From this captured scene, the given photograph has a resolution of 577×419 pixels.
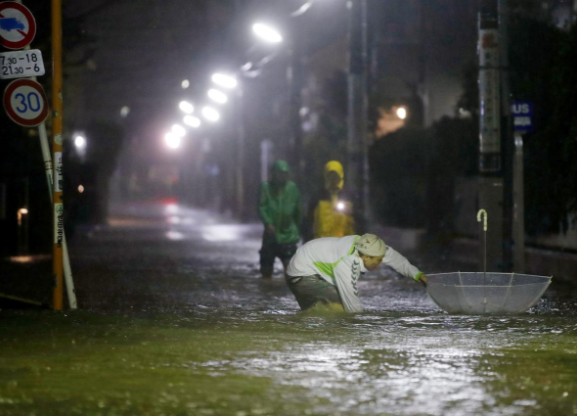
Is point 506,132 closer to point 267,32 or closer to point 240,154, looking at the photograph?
point 267,32

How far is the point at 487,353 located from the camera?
8086 mm

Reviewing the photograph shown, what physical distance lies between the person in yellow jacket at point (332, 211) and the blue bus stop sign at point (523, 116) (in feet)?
12.8

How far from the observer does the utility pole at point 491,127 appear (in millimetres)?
16344

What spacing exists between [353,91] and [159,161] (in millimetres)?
109511

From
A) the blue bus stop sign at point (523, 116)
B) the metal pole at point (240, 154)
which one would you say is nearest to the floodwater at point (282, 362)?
the blue bus stop sign at point (523, 116)

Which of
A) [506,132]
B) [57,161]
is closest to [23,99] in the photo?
[57,161]

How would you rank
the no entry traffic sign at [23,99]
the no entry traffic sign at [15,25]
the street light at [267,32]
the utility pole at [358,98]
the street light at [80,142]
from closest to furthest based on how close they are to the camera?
1. the no entry traffic sign at [15,25]
2. the no entry traffic sign at [23,99]
3. the utility pole at [358,98]
4. the street light at [267,32]
5. the street light at [80,142]

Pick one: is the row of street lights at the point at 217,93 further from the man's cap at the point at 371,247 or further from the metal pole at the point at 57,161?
the man's cap at the point at 371,247

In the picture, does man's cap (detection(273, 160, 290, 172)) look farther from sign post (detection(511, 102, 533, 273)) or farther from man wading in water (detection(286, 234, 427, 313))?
man wading in water (detection(286, 234, 427, 313))

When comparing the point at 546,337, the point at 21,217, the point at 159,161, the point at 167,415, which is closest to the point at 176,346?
the point at 167,415

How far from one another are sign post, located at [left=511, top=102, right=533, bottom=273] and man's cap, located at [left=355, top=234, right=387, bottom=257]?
699cm

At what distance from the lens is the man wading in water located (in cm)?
974

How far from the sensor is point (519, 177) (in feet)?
53.6

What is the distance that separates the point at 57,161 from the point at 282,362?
5234 millimetres
